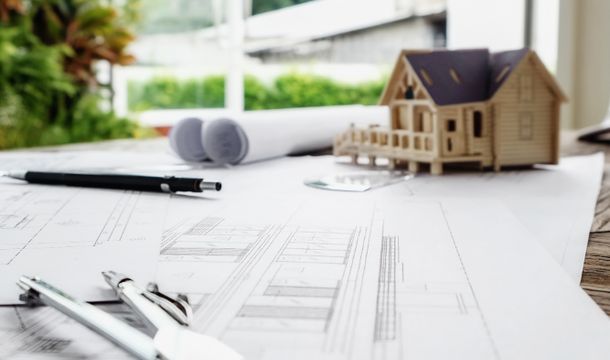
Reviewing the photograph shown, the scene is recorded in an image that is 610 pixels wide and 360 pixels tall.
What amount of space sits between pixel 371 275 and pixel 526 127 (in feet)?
2.01

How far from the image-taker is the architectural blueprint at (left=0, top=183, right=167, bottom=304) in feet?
1.33

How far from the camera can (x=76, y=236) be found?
1.72ft

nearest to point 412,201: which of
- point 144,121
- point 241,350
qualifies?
point 241,350

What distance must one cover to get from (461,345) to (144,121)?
357 centimetres

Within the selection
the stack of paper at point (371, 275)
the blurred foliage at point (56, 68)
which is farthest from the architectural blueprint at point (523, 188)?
the blurred foliage at point (56, 68)

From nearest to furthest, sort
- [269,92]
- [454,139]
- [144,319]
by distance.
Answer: [144,319] < [454,139] < [269,92]

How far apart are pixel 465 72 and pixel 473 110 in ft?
0.21

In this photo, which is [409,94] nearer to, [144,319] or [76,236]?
[76,236]

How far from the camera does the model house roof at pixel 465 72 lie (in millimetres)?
916

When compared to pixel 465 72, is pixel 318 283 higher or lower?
lower

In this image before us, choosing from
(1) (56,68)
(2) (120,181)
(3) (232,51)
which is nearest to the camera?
(2) (120,181)

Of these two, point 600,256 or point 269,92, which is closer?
point 600,256

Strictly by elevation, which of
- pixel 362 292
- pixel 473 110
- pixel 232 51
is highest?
pixel 232 51

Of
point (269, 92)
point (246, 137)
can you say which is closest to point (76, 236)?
point (246, 137)
